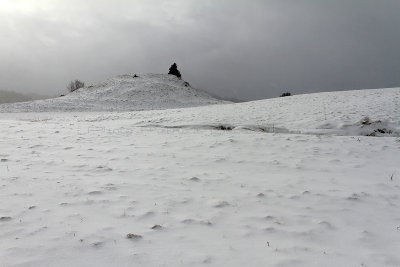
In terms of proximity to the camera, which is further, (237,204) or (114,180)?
(114,180)

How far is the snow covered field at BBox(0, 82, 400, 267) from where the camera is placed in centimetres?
552

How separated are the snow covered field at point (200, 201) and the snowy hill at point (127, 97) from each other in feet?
113

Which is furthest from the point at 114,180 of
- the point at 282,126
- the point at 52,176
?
the point at 282,126

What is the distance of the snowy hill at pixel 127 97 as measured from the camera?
4691cm

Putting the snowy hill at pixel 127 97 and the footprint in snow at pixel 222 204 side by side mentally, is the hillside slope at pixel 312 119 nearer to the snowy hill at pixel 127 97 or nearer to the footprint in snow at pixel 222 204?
the footprint in snow at pixel 222 204

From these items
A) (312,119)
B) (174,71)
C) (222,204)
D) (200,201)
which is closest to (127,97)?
(174,71)

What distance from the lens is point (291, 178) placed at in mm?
9391

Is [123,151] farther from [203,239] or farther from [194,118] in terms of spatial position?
[194,118]

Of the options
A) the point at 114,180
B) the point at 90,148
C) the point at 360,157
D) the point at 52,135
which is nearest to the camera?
the point at 114,180

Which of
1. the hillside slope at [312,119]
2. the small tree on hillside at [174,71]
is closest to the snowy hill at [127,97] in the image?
the small tree on hillside at [174,71]

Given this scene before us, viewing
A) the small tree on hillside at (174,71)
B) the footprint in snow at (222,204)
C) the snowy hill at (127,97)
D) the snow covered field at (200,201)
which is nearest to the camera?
the snow covered field at (200,201)

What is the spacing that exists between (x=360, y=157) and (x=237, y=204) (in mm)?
6356

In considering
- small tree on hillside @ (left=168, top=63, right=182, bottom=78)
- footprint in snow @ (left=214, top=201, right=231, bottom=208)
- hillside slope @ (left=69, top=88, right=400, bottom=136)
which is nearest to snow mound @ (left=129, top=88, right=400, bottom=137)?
hillside slope @ (left=69, top=88, right=400, bottom=136)

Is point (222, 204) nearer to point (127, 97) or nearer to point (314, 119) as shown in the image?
point (314, 119)
